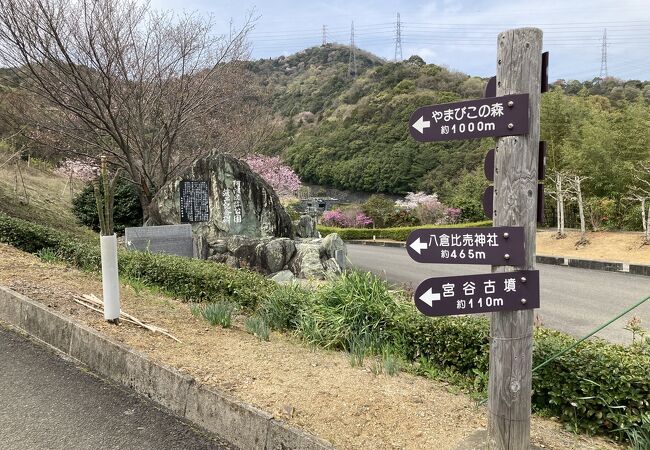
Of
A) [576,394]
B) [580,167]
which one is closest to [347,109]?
[580,167]

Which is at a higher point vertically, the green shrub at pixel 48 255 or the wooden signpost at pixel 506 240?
the wooden signpost at pixel 506 240

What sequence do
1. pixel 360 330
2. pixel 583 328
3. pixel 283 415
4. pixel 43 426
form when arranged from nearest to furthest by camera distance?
1. pixel 283 415
2. pixel 43 426
3. pixel 360 330
4. pixel 583 328

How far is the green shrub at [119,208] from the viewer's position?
49.7 ft

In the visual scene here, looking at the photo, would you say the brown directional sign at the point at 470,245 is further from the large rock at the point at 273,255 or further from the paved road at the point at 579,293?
the large rock at the point at 273,255

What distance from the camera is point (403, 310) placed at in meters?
4.28

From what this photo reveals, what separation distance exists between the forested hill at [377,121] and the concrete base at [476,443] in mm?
25533

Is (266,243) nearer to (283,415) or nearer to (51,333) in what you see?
(51,333)

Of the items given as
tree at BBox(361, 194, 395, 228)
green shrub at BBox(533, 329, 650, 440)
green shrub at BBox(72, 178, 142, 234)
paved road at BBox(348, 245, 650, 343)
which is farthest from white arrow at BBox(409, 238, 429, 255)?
tree at BBox(361, 194, 395, 228)

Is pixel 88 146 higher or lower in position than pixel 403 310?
higher

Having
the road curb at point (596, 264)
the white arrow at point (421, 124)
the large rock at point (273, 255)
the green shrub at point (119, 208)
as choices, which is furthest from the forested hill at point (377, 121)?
the white arrow at point (421, 124)

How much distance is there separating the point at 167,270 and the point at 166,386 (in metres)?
3.42

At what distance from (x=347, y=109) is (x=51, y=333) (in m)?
60.0

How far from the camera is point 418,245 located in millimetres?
2361

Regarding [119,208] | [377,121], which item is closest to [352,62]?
[377,121]
